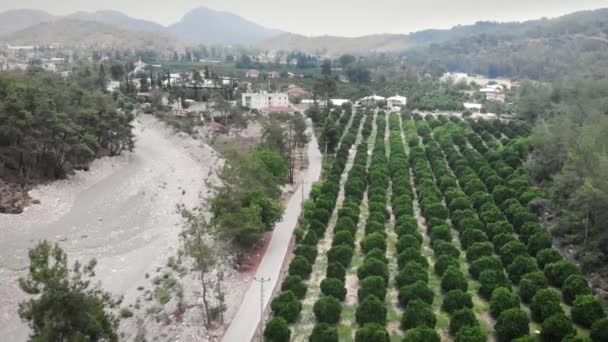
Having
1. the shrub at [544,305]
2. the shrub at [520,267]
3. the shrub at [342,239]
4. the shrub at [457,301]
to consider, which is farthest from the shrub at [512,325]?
the shrub at [342,239]

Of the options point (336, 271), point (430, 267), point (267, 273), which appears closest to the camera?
point (336, 271)

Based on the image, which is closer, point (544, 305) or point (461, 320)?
point (461, 320)

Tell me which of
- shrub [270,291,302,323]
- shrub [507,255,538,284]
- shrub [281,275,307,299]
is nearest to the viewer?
shrub [270,291,302,323]

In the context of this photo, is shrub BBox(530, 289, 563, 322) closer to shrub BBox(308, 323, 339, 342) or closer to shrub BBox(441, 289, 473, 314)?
shrub BBox(441, 289, 473, 314)

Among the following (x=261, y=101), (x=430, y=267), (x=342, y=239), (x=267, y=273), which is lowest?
(x=430, y=267)

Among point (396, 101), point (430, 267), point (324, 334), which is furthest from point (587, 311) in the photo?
point (396, 101)

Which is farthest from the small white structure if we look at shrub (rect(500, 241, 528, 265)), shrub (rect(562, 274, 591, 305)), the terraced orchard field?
shrub (rect(562, 274, 591, 305))

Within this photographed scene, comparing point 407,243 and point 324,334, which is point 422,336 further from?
point 407,243

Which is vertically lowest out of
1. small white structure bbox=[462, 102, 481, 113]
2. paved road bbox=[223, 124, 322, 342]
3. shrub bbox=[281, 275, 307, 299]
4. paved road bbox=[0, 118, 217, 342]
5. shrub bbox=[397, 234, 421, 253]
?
paved road bbox=[0, 118, 217, 342]
